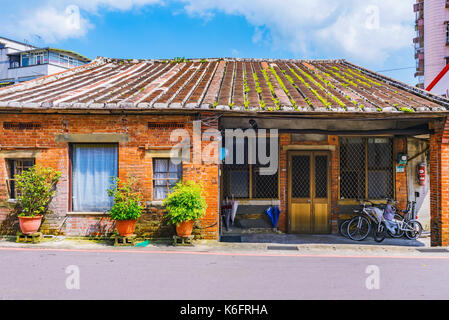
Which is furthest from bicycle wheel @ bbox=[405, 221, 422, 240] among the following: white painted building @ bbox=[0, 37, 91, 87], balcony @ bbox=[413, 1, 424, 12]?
white painted building @ bbox=[0, 37, 91, 87]

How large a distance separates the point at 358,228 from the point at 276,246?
A: 9.54ft

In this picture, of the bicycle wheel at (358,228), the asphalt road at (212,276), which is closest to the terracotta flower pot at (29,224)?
the asphalt road at (212,276)

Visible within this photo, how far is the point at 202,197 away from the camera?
9000 millimetres

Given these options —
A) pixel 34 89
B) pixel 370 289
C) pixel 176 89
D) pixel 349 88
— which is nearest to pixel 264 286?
pixel 370 289

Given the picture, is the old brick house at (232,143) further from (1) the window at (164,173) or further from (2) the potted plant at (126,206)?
(2) the potted plant at (126,206)

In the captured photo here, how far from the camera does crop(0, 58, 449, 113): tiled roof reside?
8945 mm

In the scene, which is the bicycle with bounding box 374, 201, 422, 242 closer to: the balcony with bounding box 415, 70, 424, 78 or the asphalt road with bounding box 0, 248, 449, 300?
the asphalt road with bounding box 0, 248, 449, 300

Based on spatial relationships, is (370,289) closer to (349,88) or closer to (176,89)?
(349,88)

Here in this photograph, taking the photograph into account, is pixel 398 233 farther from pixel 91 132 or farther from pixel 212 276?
pixel 91 132

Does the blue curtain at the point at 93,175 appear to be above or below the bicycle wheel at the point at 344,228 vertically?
above

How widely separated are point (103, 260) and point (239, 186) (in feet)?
17.3

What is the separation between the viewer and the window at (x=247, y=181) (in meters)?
11.1

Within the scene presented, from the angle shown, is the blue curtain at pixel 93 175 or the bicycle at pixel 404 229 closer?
the blue curtain at pixel 93 175

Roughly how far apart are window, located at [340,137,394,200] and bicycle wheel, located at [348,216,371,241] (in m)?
1.13
